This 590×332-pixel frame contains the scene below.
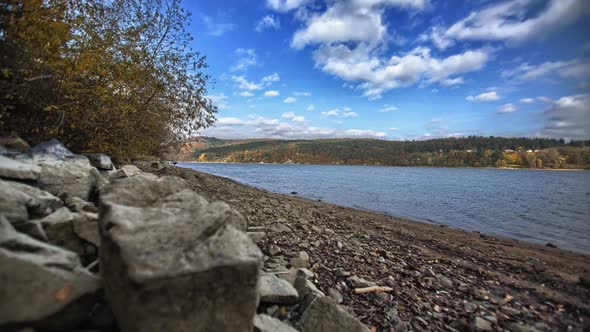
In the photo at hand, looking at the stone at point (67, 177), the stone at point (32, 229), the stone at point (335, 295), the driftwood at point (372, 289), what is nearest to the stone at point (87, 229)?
the stone at point (32, 229)

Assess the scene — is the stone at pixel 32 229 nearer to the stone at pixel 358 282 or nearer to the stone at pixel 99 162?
the stone at pixel 358 282

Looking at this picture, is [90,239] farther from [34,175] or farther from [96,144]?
[96,144]

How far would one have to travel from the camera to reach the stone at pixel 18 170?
401 cm

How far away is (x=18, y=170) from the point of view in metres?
4.15

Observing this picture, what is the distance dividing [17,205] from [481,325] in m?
7.33

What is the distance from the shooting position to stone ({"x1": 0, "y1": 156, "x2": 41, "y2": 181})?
4008 mm

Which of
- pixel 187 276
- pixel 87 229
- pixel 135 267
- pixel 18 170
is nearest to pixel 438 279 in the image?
pixel 187 276

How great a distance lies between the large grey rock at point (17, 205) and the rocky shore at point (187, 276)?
0.01 metres

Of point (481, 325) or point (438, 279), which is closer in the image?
point (481, 325)

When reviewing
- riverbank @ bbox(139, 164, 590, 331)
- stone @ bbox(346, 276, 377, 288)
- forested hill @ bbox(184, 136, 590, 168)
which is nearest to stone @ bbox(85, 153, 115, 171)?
riverbank @ bbox(139, 164, 590, 331)

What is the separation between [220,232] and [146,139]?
12105 mm

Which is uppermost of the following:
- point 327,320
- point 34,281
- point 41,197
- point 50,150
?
point 50,150

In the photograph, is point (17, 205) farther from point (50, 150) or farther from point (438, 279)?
point (438, 279)

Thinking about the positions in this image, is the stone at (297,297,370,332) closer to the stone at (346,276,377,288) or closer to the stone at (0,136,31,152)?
the stone at (346,276,377,288)
